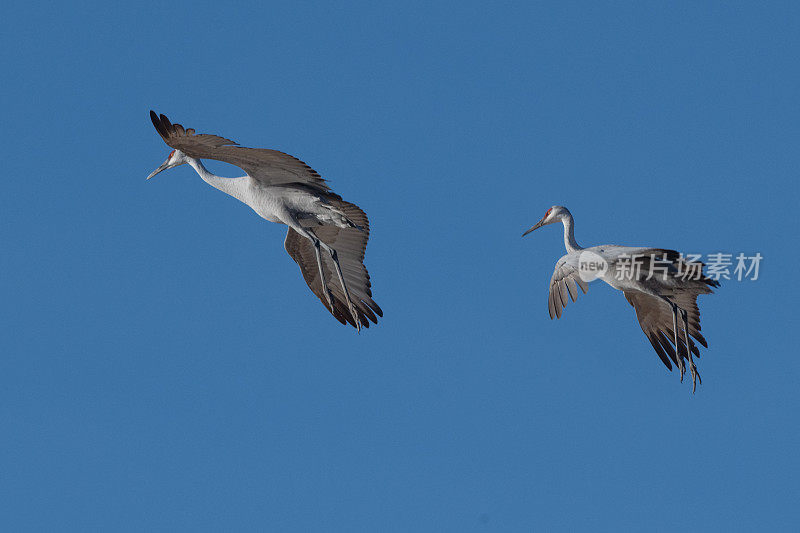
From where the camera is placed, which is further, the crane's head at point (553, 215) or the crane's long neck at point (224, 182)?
the crane's head at point (553, 215)

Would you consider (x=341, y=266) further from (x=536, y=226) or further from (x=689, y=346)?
(x=689, y=346)

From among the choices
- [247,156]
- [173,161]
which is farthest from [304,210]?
[173,161]

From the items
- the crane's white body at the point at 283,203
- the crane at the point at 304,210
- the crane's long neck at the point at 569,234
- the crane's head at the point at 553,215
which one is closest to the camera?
the crane at the point at 304,210

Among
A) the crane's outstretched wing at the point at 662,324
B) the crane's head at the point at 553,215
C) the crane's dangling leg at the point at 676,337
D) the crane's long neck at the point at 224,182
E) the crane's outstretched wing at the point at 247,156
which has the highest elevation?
the crane's head at the point at 553,215

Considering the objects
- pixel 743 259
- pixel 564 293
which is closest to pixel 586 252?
pixel 564 293

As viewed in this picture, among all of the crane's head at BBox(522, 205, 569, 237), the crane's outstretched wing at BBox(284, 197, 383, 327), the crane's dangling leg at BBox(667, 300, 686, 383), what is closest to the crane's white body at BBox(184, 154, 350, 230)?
the crane's outstretched wing at BBox(284, 197, 383, 327)

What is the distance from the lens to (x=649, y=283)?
18.7 metres

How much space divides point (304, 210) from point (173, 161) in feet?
10.3

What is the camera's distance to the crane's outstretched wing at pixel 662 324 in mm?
20141

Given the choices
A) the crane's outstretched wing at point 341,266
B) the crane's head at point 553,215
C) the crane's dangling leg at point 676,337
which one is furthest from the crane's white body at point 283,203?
the crane's dangling leg at point 676,337

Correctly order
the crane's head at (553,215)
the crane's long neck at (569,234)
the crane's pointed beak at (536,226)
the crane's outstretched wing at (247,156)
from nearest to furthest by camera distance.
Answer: the crane's outstretched wing at (247,156)
the crane's long neck at (569,234)
the crane's head at (553,215)
the crane's pointed beak at (536,226)

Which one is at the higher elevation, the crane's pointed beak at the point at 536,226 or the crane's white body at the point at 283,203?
the crane's pointed beak at the point at 536,226

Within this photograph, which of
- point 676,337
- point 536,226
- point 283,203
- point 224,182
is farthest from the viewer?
point 536,226

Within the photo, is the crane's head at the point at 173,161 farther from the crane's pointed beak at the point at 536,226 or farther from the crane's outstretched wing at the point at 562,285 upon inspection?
the crane's outstretched wing at the point at 562,285
